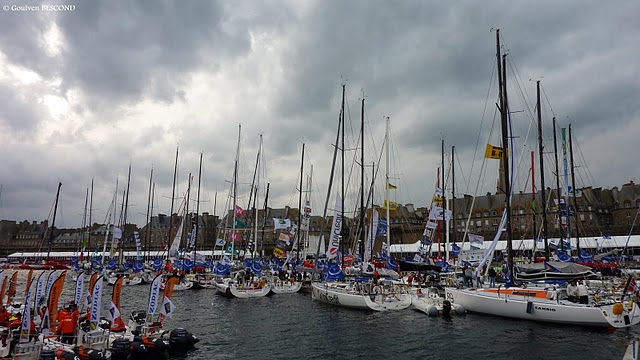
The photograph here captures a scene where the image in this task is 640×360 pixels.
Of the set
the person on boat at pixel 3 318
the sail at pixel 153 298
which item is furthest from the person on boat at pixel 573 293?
the person on boat at pixel 3 318

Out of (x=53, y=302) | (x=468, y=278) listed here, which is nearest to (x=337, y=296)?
(x=468, y=278)

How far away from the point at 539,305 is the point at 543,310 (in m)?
0.34

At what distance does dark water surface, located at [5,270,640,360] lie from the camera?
64.7 feet

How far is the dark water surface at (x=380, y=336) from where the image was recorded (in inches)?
777

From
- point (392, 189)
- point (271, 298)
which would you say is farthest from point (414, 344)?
point (392, 189)

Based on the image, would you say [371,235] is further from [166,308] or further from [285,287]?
[166,308]

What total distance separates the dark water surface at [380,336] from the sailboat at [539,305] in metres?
0.54

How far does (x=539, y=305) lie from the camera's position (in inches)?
957

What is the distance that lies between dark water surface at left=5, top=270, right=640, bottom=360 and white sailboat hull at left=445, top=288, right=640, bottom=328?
0.48 meters

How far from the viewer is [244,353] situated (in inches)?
803

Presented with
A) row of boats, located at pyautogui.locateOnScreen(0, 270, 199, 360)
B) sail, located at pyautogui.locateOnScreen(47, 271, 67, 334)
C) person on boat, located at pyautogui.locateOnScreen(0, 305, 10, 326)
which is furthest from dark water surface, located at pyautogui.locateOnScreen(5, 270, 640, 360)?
person on boat, located at pyautogui.locateOnScreen(0, 305, 10, 326)

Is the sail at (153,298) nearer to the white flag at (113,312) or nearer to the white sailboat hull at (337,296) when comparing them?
the white flag at (113,312)

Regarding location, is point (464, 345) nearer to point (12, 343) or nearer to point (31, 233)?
point (12, 343)

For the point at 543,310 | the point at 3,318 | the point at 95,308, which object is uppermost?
the point at 95,308
